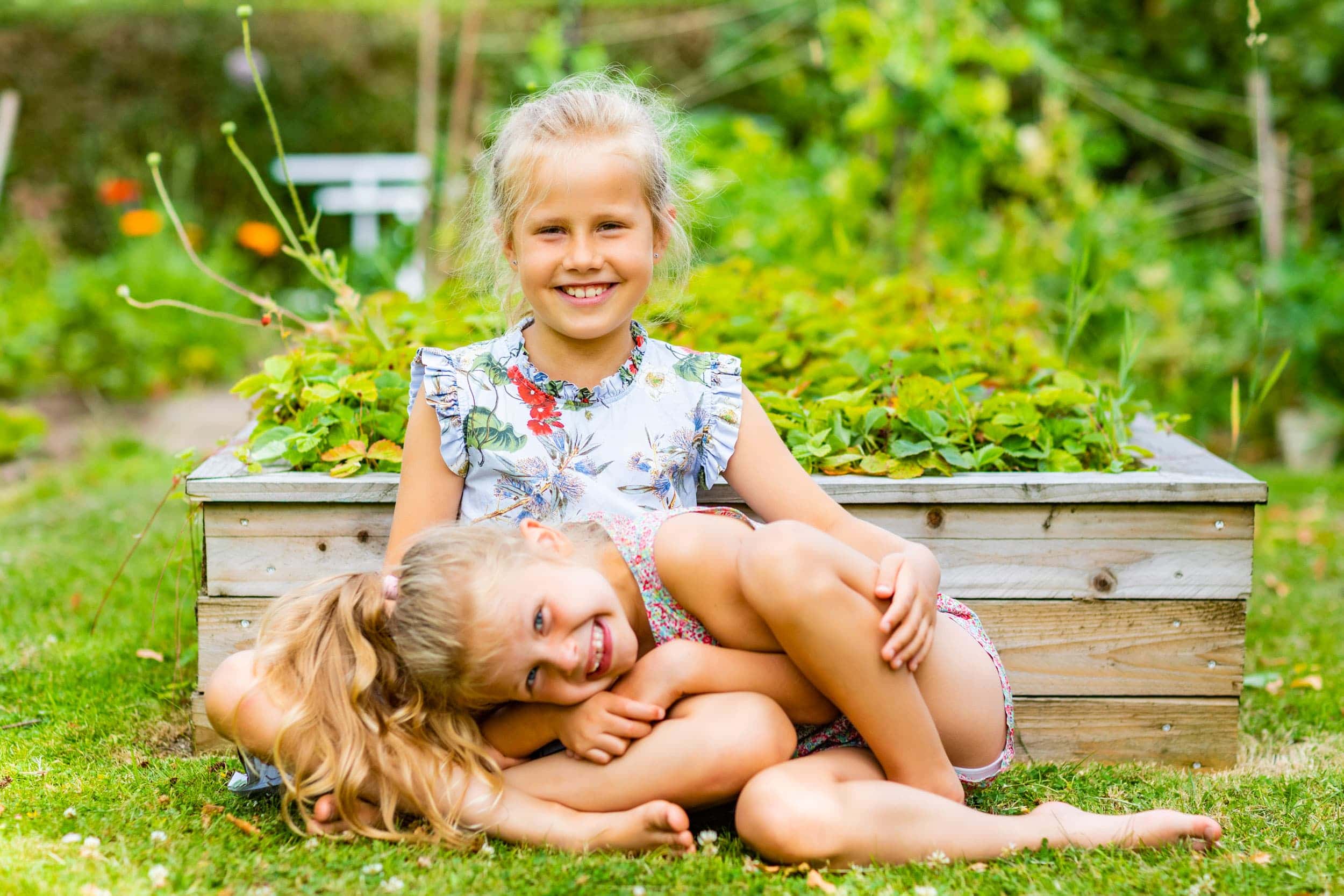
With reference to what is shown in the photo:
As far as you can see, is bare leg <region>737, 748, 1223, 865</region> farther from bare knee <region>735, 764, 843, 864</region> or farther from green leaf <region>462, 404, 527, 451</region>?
green leaf <region>462, 404, 527, 451</region>

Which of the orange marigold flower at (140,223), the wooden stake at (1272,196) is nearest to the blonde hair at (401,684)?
the wooden stake at (1272,196)

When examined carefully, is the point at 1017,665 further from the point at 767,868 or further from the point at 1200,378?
the point at 1200,378

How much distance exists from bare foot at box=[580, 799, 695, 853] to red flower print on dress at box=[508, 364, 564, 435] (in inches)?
25.6

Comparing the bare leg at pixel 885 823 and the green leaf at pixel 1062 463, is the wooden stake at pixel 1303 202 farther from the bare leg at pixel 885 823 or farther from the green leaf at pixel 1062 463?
the bare leg at pixel 885 823

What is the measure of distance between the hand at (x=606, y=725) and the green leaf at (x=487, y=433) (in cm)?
49

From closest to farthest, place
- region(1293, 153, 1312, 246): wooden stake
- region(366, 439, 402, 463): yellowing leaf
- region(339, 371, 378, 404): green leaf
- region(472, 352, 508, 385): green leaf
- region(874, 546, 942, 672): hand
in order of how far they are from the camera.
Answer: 1. region(874, 546, 942, 672): hand
2. region(472, 352, 508, 385): green leaf
3. region(366, 439, 402, 463): yellowing leaf
4. region(339, 371, 378, 404): green leaf
5. region(1293, 153, 1312, 246): wooden stake

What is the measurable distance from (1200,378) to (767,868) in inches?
160

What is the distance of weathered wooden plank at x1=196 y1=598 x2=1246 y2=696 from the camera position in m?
2.11

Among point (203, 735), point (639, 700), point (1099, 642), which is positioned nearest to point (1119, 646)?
point (1099, 642)

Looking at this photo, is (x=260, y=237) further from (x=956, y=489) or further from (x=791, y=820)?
(x=791, y=820)

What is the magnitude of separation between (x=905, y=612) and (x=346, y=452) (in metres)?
1.04

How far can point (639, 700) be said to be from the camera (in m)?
1.74


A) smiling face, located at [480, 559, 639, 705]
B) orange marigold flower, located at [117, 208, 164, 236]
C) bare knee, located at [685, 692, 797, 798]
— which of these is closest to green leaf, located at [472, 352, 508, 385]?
smiling face, located at [480, 559, 639, 705]

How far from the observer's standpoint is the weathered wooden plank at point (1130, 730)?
2137mm
